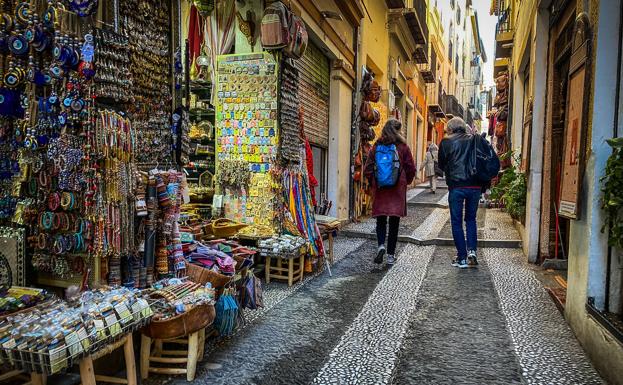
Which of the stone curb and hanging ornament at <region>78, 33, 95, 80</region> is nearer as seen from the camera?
hanging ornament at <region>78, 33, 95, 80</region>

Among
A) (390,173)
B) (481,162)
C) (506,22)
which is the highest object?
(506,22)

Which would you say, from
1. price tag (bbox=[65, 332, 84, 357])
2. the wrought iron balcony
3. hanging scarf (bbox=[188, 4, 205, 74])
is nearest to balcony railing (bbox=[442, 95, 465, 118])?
the wrought iron balcony

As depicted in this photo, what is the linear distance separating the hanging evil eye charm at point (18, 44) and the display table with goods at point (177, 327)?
1.70 meters

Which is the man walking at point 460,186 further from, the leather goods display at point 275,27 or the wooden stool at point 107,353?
the wooden stool at point 107,353

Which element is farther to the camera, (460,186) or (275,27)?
(460,186)

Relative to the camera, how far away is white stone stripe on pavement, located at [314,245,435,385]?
116 inches

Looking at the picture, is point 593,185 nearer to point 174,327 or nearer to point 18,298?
point 174,327

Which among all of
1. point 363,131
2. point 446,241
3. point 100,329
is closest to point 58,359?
point 100,329

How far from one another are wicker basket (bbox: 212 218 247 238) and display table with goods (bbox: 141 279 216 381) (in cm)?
217

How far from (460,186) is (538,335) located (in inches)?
101

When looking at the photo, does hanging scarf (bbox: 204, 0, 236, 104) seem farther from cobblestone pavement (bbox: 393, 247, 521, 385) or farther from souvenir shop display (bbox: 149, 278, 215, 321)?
cobblestone pavement (bbox: 393, 247, 521, 385)

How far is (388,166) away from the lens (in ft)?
19.0

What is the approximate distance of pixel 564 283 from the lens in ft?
16.4

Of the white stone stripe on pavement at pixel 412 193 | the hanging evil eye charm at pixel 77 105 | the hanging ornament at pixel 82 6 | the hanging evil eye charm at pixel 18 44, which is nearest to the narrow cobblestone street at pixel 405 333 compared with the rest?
the hanging evil eye charm at pixel 77 105
